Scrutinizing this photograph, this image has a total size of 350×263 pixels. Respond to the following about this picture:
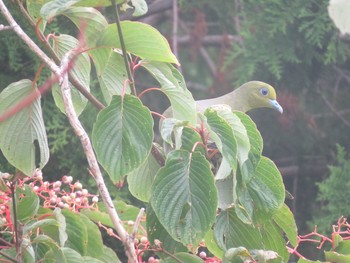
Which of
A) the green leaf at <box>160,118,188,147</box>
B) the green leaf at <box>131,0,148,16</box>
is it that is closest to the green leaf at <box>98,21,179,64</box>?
the green leaf at <box>131,0,148,16</box>

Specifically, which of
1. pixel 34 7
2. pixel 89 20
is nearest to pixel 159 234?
pixel 89 20

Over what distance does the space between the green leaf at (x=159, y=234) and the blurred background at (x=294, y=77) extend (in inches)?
85.8

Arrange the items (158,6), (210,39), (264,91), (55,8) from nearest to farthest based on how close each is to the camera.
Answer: (55,8) → (264,91) → (158,6) → (210,39)

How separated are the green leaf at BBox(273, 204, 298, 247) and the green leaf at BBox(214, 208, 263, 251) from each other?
0.09 metres

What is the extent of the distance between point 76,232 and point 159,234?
19 cm

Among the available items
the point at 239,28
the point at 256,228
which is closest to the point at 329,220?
the point at 239,28

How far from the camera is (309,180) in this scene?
4.69m

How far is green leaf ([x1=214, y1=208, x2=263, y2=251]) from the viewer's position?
5.73 ft

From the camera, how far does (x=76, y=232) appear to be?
71.7 inches

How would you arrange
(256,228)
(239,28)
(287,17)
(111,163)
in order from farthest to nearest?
(239,28)
(287,17)
(256,228)
(111,163)

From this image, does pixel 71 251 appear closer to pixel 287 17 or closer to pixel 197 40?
pixel 287 17

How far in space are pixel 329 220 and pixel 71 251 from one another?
7.95 ft

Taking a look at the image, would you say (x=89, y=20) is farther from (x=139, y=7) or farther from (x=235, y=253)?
(x=235, y=253)

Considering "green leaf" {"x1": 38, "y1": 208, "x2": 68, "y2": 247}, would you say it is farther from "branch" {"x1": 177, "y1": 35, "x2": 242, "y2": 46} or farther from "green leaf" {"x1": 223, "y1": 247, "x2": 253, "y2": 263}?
"branch" {"x1": 177, "y1": 35, "x2": 242, "y2": 46}
